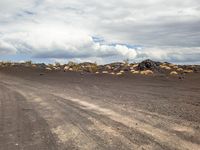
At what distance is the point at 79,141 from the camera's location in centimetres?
1035

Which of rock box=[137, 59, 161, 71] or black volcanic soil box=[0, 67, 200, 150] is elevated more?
rock box=[137, 59, 161, 71]

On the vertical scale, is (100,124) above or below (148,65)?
below

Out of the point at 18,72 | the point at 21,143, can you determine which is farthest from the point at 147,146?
the point at 18,72

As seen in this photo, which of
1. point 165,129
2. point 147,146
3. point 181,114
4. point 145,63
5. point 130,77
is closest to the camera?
point 147,146

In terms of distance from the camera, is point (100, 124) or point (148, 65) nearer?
point (100, 124)

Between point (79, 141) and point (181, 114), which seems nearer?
point (79, 141)

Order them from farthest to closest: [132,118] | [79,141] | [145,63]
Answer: [145,63] < [132,118] < [79,141]

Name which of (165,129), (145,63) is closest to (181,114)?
(165,129)

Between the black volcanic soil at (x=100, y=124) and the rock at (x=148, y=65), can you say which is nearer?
the black volcanic soil at (x=100, y=124)

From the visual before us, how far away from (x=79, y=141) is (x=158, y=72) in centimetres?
3169

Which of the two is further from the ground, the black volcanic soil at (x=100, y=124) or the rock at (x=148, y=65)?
the rock at (x=148, y=65)

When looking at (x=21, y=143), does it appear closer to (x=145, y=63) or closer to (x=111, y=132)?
(x=111, y=132)

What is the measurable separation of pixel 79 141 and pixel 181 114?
582cm

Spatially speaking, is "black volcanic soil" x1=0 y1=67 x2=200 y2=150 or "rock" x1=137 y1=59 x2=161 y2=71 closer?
"black volcanic soil" x1=0 y1=67 x2=200 y2=150
